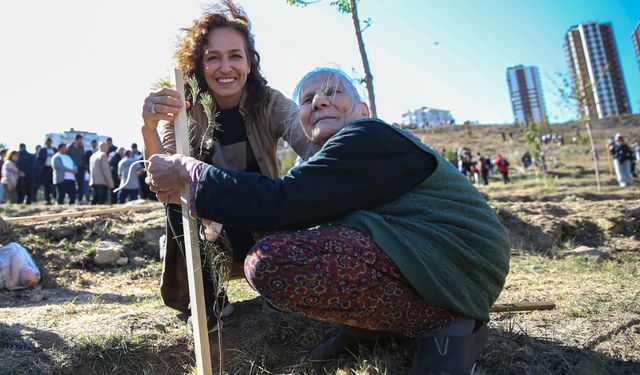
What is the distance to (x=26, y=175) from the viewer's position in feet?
36.0

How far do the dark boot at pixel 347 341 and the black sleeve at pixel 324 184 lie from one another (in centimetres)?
63

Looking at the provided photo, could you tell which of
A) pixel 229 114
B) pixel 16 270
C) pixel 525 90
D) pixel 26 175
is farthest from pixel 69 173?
pixel 525 90

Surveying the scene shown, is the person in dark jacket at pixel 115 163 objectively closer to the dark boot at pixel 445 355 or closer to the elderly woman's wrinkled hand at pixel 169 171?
the elderly woman's wrinkled hand at pixel 169 171

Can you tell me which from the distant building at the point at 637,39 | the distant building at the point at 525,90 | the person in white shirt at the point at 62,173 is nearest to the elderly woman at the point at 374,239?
the person in white shirt at the point at 62,173

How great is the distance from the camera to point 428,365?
155cm

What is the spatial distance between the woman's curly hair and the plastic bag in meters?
2.74

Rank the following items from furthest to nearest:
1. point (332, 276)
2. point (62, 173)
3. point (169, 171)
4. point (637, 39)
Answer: point (637, 39) < point (62, 173) < point (169, 171) < point (332, 276)

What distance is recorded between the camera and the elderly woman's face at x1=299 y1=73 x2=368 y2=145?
74.6 inches

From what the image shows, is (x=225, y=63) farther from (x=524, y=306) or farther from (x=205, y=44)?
(x=524, y=306)

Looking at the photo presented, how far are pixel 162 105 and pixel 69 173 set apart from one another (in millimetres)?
9361

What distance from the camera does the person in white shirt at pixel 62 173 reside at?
975cm

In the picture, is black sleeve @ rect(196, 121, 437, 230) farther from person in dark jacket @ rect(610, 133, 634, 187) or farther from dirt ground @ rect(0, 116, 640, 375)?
person in dark jacket @ rect(610, 133, 634, 187)

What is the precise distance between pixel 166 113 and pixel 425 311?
1.33m

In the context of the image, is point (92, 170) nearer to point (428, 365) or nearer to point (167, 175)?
point (167, 175)
